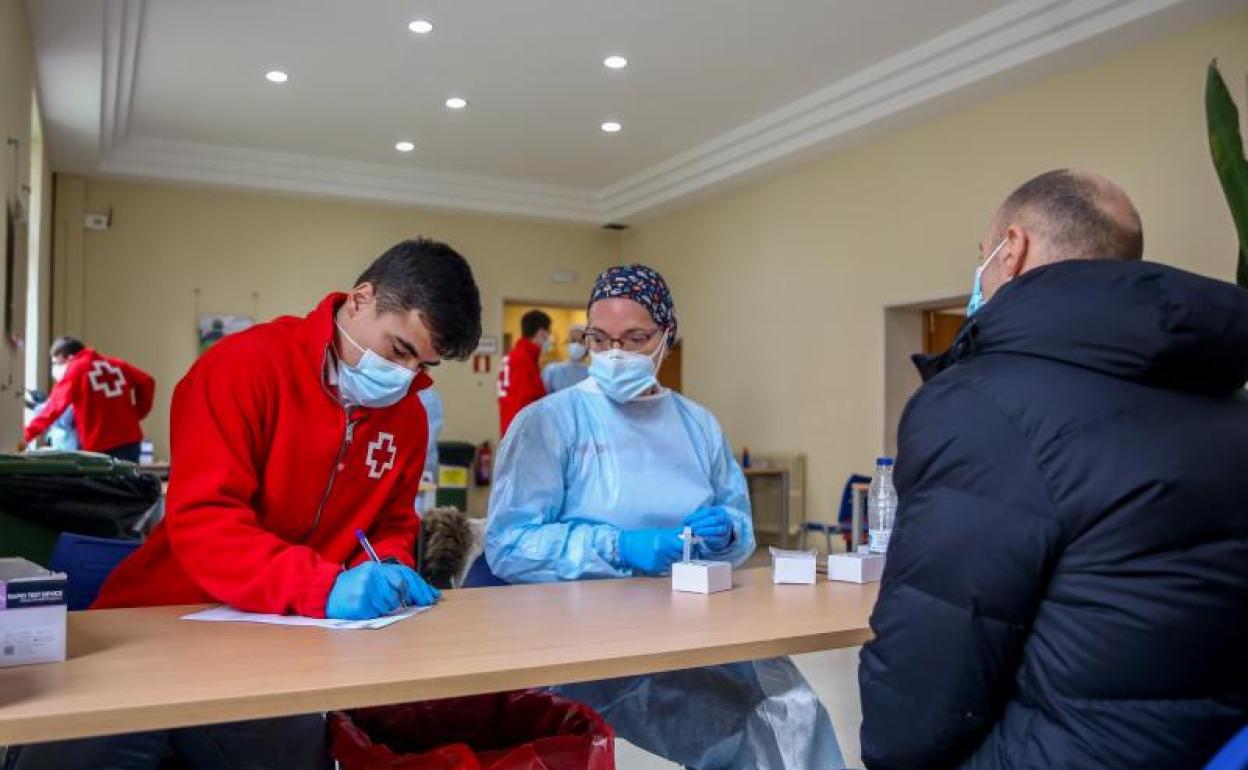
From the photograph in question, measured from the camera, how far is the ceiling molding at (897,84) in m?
5.22

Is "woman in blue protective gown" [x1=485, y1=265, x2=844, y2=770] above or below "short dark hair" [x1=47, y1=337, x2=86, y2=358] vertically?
below

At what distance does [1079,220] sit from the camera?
1376 millimetres

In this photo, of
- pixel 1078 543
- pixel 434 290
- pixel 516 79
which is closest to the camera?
pixel 1078 543

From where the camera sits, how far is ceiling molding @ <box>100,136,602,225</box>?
830cm

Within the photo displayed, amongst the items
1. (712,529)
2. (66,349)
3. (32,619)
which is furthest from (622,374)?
(66,349)

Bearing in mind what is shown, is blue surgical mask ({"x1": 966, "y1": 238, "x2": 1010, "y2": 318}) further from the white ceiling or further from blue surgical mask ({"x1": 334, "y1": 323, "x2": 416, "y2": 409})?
the white ceiling

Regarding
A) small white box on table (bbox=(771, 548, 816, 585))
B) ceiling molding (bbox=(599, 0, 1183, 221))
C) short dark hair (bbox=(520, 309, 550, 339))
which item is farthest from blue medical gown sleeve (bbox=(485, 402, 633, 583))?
short dark hair (bbox=(520, 309, 550, 339))

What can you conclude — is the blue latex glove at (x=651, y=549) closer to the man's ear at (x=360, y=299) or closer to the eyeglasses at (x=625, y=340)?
the eyeglasses at (x=625, y=340)

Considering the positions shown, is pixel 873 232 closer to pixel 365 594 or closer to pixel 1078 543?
pixel 365 594

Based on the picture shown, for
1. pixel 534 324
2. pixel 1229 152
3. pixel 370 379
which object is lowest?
pixel 370 379

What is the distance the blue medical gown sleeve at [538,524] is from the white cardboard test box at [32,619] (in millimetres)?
942

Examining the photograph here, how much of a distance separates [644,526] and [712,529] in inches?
8.9

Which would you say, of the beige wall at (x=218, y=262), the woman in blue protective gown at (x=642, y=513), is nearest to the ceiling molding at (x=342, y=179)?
the beige wall at (x=218, y=262)

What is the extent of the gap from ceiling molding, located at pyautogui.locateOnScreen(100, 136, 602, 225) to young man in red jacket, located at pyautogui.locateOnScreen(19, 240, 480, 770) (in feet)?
24.3
